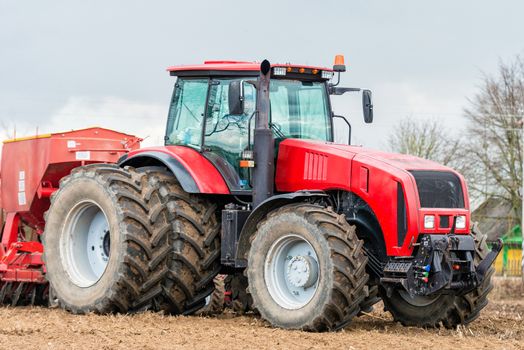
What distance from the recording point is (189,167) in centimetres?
1189

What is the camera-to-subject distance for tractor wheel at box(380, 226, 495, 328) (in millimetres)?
11531

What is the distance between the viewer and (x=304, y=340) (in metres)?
9.89

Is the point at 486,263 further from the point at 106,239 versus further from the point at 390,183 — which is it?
the point at 106,239

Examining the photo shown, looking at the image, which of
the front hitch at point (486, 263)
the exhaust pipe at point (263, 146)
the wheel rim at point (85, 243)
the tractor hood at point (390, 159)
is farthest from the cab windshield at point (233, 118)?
the front hitch at point (486, 263)

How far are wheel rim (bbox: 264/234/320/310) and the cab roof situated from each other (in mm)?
2097

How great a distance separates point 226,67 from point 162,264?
2340mm

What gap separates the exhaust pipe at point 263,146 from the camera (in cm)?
1159

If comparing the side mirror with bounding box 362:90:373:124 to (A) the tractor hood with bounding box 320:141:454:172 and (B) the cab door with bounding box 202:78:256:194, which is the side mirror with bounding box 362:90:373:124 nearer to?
(A) the tractor hood with bounding box 320:141:454:172

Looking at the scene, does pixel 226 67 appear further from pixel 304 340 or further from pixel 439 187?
pixel 304 340

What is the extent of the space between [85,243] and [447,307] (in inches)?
169

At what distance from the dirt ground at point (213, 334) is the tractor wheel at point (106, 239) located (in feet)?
0.89

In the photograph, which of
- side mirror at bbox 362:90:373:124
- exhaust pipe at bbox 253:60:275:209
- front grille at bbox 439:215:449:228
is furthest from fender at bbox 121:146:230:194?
front grille at bbox 439:215:449:228

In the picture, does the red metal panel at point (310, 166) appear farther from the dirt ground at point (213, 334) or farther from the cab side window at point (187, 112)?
the dirt ground at point (213, 334)

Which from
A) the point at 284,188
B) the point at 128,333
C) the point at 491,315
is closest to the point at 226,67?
the point at 284,188
